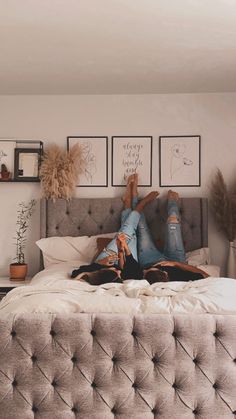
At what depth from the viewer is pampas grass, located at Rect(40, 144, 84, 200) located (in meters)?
4.18

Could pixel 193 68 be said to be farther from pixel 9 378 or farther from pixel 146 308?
pixel 9 378

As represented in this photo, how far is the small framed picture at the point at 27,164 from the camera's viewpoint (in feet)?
14.0

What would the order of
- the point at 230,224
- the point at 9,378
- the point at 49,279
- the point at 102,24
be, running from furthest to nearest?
the point at 230,224 → the point at 49,279 → the point at 102,24 → the point at 9,378

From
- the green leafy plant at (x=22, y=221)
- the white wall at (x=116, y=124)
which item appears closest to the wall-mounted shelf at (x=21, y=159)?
the white wall at (x=116, y=124)

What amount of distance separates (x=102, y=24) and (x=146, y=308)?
1.64 metres

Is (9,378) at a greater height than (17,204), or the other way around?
(17,204)

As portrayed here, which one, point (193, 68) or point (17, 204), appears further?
point (17, 204)

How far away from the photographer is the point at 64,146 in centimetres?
436

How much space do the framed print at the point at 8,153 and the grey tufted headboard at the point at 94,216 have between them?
481 mm

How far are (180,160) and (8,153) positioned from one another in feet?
5.33

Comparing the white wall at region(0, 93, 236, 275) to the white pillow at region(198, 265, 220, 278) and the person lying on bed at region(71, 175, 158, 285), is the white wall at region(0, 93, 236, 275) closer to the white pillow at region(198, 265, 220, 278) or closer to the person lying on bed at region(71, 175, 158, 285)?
the person lying on bed at region(71, 175, 158, 285)

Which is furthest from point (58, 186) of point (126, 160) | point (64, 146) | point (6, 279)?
point (6, 279)

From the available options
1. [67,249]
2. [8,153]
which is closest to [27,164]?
[8,153]

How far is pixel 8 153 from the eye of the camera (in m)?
4.30
